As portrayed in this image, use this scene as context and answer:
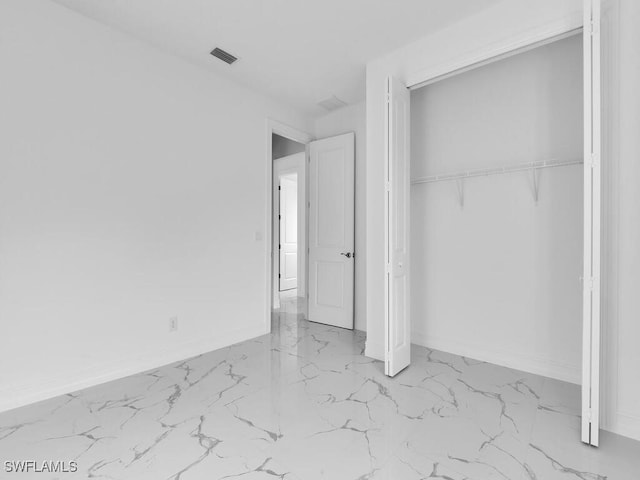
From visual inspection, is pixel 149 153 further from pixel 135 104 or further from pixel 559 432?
pixel 559 432

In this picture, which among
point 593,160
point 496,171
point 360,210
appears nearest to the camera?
point 593,160

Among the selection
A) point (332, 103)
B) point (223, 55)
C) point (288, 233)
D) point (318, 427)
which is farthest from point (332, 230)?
point (288, 233)

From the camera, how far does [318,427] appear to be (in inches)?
77.0

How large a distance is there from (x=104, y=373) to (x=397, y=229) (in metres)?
2.52

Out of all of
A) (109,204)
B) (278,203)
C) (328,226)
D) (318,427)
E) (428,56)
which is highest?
(428,56)

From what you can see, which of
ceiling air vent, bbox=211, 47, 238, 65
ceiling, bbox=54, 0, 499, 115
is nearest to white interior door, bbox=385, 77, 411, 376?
ceiling, bbox=54, 0, 499, 115

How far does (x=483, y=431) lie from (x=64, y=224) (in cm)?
303

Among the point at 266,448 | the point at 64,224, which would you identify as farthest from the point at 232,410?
the point at 64,224

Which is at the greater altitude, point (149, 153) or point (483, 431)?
point (149, 153)

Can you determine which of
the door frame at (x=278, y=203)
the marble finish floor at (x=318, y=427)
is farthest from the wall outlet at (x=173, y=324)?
the door frame at (x=278, y=203)

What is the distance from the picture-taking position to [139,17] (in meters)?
2.48

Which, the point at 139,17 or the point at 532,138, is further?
the point at 532,138

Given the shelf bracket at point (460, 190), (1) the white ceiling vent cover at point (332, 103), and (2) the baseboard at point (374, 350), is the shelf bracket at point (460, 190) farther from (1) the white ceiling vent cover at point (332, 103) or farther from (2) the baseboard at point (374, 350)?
(1) the white ceiling vent cover at point (332, 103)

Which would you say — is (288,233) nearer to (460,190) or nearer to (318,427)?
(460,190)
